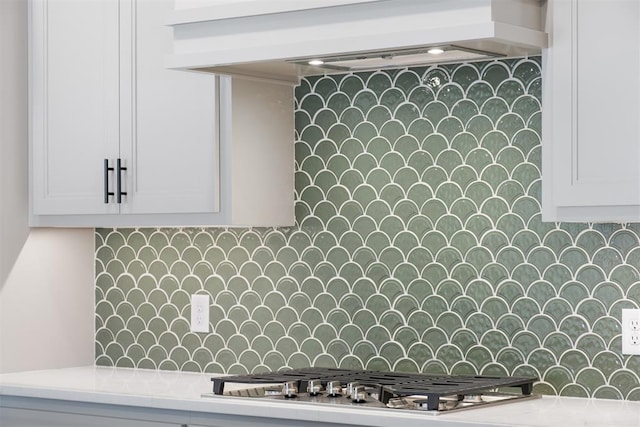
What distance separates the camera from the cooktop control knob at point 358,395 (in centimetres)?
297

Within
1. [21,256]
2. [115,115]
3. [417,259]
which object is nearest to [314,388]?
[417,259]

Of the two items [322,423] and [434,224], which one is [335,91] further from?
[322,423]

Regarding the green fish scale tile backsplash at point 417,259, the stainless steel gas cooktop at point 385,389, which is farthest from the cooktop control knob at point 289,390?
the green fish scale tile backsplash at point 417,259

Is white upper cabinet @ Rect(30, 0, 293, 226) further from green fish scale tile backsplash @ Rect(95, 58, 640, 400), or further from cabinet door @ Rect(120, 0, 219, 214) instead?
green fish scale tile backsplash @ Rect(95, 58, 640, 400)

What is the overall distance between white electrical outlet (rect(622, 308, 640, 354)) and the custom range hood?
73 cm

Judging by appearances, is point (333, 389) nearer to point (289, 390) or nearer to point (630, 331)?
point (289, 390)

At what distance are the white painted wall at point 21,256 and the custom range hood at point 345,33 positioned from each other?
0.78 metres

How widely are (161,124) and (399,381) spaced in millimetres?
1093

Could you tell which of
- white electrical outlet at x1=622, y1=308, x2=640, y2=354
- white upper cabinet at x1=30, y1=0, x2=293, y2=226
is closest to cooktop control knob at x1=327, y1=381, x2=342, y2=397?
white upper cabinet at x1=30, y1=0, x2=293, y2=226

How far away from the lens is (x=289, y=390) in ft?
10.1

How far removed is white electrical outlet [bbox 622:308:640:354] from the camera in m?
3.06

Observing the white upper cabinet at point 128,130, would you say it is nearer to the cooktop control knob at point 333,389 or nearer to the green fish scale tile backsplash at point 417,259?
the green fish scale tile backsplash at point 417,259

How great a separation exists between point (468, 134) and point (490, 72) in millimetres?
185

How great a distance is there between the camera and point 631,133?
109 inches
